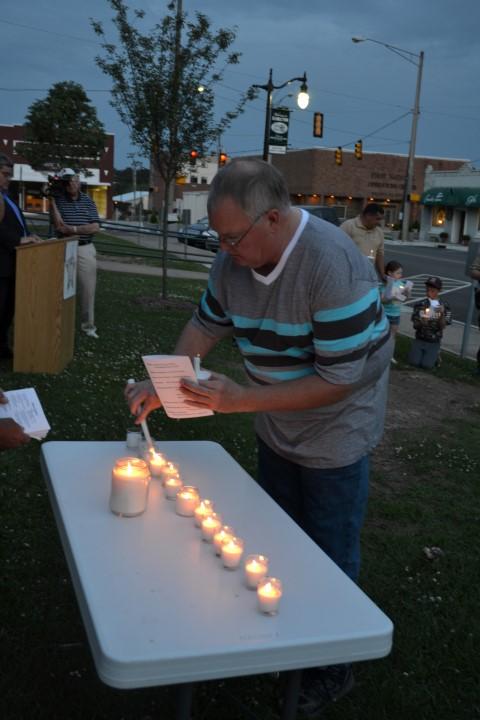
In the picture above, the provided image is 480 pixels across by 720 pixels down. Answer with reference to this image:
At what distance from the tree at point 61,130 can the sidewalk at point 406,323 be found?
14995mm

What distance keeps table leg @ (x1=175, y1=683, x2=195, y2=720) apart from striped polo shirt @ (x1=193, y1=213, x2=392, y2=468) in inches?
36.1

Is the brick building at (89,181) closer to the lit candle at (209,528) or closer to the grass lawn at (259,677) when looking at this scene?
the grass lawn at (259,677)

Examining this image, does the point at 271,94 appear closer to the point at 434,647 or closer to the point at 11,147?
the point at 434,647

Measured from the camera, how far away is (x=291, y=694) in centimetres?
200

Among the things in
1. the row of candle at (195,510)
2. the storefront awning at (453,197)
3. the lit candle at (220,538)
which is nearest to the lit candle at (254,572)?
the row of candle at (195,510)

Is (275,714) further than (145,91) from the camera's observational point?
No

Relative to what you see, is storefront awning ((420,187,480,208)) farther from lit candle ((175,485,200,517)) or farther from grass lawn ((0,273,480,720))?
lit candle ((175,485,200,517))

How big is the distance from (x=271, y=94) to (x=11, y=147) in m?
39.3

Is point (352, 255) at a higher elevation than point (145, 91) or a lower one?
lower

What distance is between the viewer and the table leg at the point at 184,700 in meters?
1.80

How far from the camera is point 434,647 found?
10.7 ft

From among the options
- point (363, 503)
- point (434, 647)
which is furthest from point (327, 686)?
point (434, 647)

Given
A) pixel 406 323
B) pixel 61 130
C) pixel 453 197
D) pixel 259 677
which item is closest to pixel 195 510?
pixel 259 677

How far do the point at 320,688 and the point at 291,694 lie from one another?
66cm
